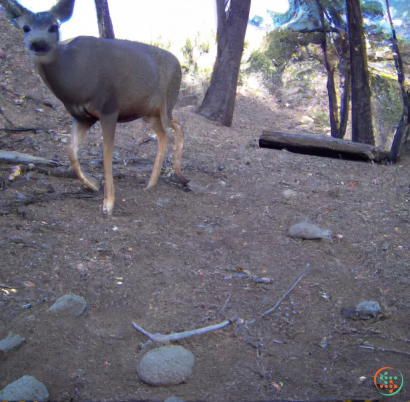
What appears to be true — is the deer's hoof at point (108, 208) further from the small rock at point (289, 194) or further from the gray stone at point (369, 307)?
the gray stone at point (369, 307)

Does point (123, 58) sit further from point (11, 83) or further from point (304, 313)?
point (11, 83)

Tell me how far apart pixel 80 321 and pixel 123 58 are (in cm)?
272

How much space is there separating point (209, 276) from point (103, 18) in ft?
25.4

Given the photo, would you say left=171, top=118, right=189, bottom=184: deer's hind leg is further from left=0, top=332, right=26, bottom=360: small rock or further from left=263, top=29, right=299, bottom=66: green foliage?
left=263, top=29, right=299, bottom=66: green foliage

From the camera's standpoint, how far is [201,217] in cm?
512

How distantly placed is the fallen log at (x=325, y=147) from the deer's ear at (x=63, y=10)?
15.1 feet

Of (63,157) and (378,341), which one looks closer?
(378,341)

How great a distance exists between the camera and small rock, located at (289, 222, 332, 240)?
470 centimetres

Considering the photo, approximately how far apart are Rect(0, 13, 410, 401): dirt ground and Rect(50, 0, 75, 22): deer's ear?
181cm

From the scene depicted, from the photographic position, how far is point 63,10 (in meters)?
4.28

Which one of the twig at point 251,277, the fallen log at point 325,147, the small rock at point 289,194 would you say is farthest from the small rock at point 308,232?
the fallen log at point 325,147

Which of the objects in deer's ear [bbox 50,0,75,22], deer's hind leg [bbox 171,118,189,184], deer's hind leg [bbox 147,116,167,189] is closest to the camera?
deer's ear [bbox 50,0,75,22]

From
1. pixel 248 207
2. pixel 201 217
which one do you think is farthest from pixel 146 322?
pixel 248 207

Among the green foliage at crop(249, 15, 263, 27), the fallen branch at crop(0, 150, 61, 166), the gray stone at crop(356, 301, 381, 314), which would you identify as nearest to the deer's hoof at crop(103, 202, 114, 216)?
the fallen branch at crop(0, 150, 61, 166)
